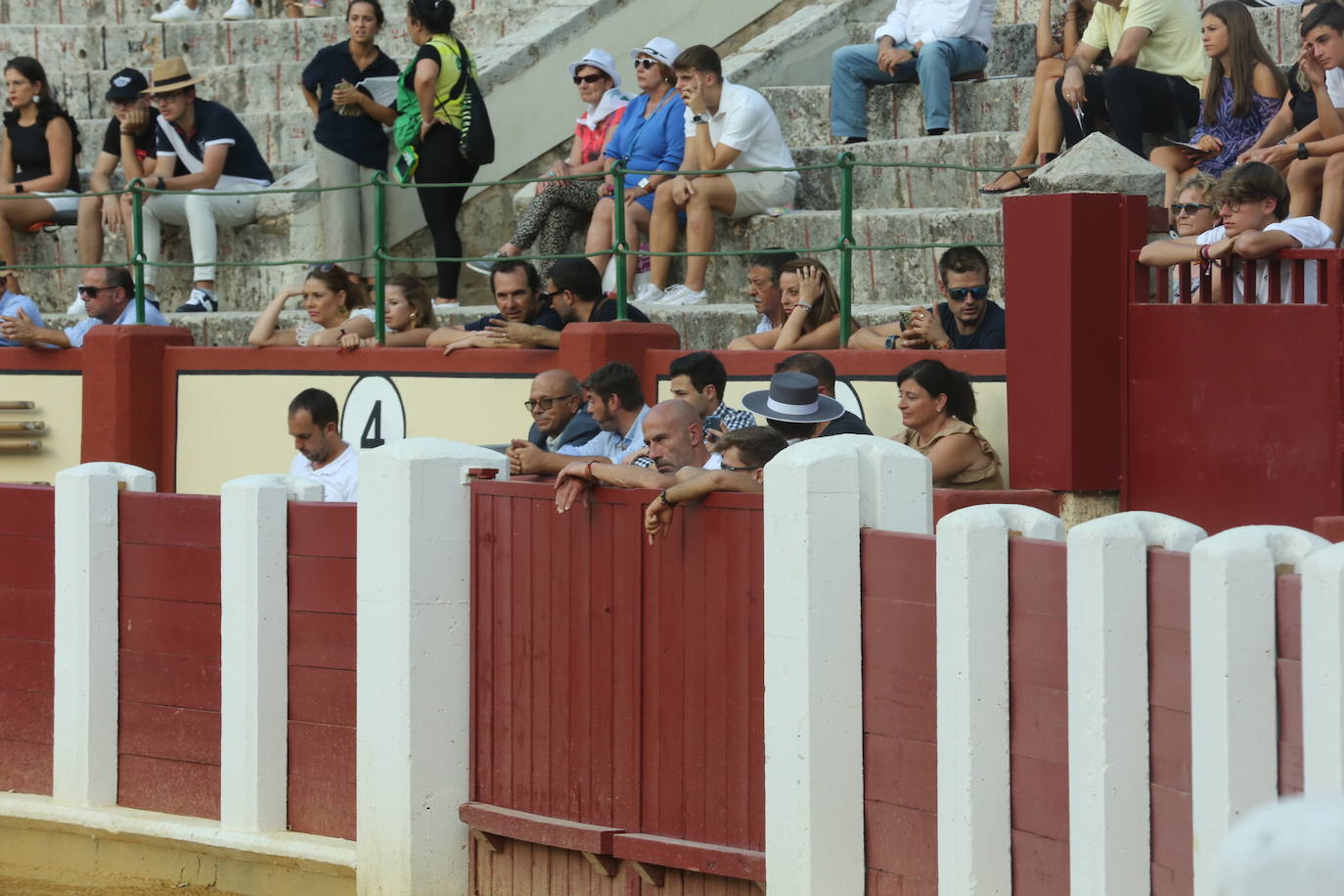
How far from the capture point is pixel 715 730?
17.2 feet

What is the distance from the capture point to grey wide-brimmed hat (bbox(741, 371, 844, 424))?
20.8ft

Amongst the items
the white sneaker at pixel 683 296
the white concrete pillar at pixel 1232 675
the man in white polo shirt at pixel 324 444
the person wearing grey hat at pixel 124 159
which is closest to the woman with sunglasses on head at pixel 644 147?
the white sneaker at pixel 683 296

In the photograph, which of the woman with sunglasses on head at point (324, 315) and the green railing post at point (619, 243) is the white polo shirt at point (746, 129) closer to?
the green railing post at point (619, 243)

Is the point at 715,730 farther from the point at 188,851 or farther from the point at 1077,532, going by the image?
the point at 188,851

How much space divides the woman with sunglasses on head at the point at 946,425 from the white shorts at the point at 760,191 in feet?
9.00

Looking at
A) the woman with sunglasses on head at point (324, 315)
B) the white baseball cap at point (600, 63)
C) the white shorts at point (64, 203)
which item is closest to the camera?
the woman with sunglasses on head at point (324, 315)

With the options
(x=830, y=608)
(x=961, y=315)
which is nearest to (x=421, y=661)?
(x=830, y=608)

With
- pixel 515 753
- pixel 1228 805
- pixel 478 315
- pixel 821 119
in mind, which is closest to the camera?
pixel 1228 805

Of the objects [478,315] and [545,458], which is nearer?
[545,458]

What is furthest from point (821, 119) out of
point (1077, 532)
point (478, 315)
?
point (1077, 532)

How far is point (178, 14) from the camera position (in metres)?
14.6

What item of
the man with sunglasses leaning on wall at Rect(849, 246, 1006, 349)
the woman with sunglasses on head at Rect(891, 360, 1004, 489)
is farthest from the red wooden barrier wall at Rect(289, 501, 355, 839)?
the man with sunglasses leaning on wall at Rect(849, 246, 1006, 349)

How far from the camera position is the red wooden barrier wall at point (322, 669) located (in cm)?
606

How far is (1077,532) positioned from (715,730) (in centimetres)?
133
